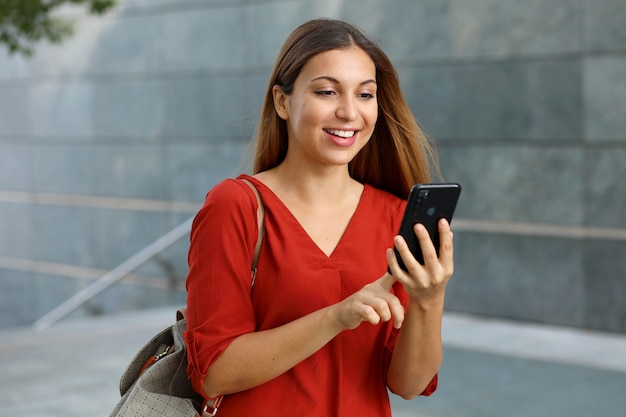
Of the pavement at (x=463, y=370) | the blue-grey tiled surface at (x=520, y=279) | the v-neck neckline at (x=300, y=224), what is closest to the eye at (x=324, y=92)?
the v-neck neckline at (x=300, y=224)

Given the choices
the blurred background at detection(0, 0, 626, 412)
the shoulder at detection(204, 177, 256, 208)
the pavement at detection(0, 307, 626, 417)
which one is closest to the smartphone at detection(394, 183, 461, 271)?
the shoulder at detection(204, 177, 256, 208)

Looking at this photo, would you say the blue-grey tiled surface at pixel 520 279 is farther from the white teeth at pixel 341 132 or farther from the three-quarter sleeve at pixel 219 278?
the three-quarter sleeve at pixel 219 278

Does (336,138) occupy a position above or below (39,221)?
above

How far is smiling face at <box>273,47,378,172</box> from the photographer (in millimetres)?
2408

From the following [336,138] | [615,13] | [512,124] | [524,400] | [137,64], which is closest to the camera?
[336,138]

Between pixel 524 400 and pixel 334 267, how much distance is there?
4.38 m

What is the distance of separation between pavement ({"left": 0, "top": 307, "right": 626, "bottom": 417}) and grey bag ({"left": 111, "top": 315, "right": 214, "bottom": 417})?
388cm

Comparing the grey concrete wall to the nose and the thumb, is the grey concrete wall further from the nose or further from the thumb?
the thumb

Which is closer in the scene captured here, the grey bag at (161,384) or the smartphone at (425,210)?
the smartphone at (425,210)

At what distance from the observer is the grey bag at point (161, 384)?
94.9 inches

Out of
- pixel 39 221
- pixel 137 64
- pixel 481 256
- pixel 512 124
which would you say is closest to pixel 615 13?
pixel 512 124

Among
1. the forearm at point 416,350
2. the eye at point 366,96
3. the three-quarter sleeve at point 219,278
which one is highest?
the eye at point 366,96

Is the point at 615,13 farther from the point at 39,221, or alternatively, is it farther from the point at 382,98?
the point at 39,221

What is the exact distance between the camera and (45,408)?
655cm
